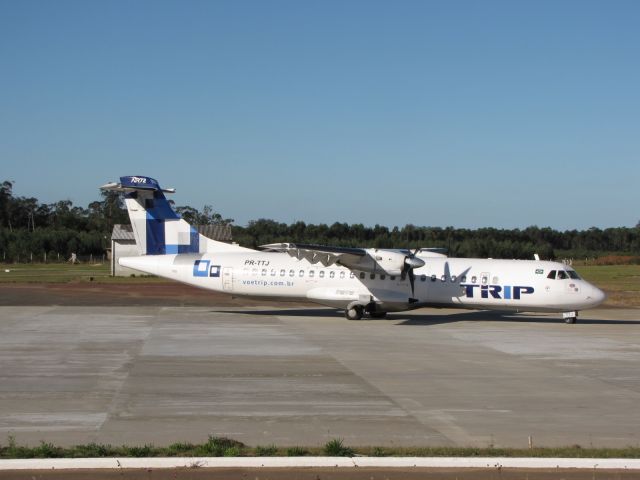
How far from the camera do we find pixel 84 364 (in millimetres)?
16312

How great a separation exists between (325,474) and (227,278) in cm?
2222

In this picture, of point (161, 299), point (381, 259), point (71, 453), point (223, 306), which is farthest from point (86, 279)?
point (71, 453)

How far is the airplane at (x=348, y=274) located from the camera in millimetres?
26844

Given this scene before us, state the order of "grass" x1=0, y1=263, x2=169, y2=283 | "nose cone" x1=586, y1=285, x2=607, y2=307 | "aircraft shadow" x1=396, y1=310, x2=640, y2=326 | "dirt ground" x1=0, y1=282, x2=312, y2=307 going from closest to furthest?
"nose cone" x1=586, y1=285, x2=607, y2=307 < "aircraft shadow" x1=396, y1=310, x2=640, y2=326 < "dirt ground" x1=0, y1=282, x2=312, y2=307 < "grass" x1=0, y1=263, x2=169, y2=283

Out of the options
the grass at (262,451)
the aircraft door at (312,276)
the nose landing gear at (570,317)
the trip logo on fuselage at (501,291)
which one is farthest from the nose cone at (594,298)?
the grass at (262,451)

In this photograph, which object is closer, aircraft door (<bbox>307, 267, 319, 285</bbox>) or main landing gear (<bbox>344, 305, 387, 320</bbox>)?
main landing gear (<bbox>344, 305, 387, 320</bbox>)

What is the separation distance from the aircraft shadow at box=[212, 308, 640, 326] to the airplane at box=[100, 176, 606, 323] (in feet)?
2.71

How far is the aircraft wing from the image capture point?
88.0ft

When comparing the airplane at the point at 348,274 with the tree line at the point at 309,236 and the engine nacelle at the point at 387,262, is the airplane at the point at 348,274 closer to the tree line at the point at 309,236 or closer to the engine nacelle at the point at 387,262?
the engine nacelle at the point at 387,262

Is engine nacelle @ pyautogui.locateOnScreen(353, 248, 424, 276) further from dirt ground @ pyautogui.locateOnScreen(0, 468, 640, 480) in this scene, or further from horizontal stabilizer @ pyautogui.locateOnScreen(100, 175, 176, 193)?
dirt ground @ pyautogui.locateOnScreen(0, 468, 640, 480)

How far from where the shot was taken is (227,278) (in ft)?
97.7

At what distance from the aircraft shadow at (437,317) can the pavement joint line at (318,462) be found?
18.9m

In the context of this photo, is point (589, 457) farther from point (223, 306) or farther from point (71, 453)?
point (223, 306)

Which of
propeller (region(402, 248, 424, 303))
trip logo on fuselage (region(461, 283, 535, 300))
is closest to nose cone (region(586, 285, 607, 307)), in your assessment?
trip logo on fuselage (region(461, 283, 535, 300))
